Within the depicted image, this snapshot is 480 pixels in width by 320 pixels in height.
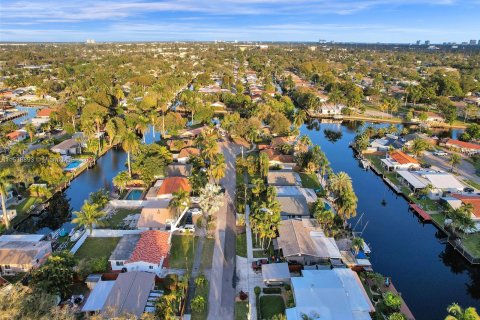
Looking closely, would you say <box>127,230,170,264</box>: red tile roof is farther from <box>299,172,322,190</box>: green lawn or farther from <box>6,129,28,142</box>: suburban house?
<box>6,129,28,142</box>: suburban house

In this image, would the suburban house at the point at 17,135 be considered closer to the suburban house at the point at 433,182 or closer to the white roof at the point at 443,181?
the suburban house at the point at 433,182

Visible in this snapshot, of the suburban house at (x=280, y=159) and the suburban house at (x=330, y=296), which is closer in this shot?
the suburban house at (x=330, y=296)

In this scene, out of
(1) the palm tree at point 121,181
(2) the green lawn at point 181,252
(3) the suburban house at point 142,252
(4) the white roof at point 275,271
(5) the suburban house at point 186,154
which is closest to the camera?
(4) the white roof at point 275,271

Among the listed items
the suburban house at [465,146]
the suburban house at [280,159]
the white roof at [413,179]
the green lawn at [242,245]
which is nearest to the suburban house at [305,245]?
the green lawn at [242,245]

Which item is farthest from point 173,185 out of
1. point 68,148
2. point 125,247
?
point 68,148

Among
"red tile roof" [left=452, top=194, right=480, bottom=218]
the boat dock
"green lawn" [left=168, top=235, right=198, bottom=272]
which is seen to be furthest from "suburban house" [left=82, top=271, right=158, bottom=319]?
"red tile roof" [left=452, top=194, right=480, bottom=218]

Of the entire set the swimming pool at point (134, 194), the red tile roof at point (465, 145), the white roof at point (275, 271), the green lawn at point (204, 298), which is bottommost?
the green lawn at point (204, 298)
